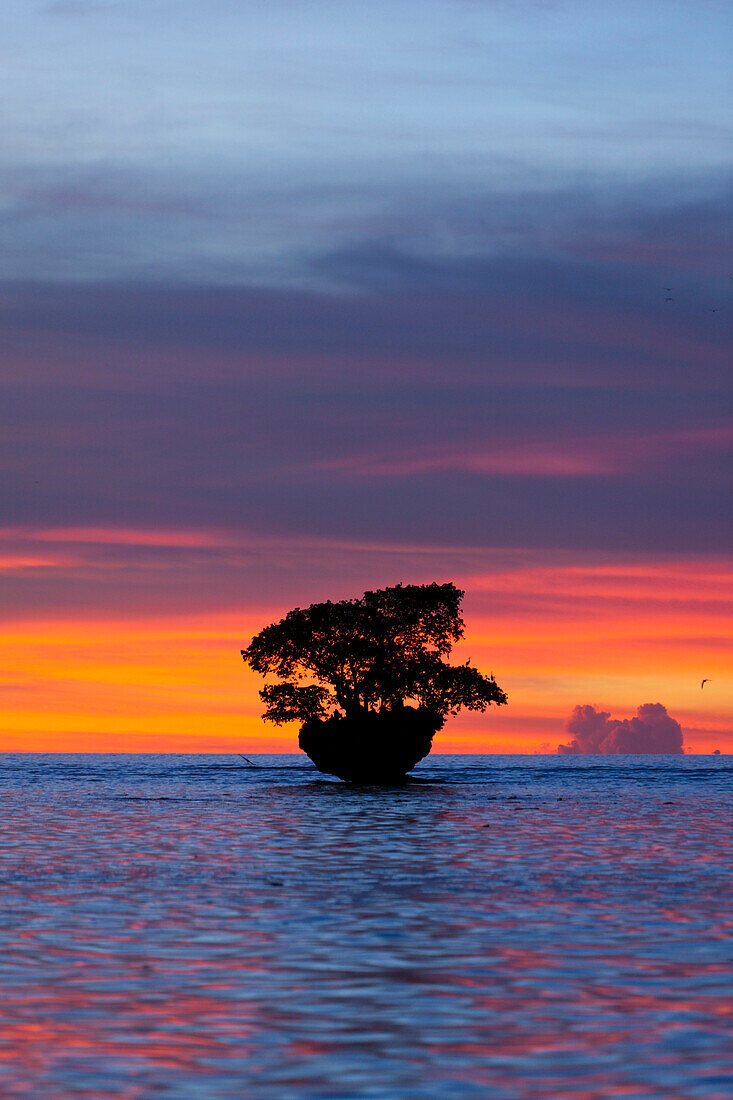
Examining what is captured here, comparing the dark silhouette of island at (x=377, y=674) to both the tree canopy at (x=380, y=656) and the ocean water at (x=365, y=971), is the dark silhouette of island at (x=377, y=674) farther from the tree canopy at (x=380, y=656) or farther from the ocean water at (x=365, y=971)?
the ocean water at (x=365, y=971)

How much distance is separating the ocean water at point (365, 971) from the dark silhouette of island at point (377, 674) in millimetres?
53641

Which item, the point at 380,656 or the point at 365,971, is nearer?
the point at 365,971

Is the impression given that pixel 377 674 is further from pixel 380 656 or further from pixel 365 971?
pixel 365 971

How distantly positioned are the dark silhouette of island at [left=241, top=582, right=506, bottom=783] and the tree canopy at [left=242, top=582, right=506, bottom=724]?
0.07 meters

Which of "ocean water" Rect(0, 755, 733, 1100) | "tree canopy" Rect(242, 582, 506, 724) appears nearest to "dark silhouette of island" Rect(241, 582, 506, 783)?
"tree canopy" Rect(242, 582, 506, 724)

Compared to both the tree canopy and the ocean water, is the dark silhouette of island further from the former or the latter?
the ocean water

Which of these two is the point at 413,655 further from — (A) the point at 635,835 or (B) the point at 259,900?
(B) the point at 259,900

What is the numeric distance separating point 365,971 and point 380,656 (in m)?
76.2

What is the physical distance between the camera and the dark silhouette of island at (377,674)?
9394 cm

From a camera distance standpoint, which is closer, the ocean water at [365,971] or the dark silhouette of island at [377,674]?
the ocean water at [365,971]

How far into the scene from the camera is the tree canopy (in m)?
94.1

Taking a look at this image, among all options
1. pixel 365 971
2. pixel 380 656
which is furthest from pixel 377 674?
pixel 365 971

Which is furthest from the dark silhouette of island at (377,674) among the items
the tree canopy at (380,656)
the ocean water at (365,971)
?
the ocean water at (365,971)

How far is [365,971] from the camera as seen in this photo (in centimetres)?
1817
